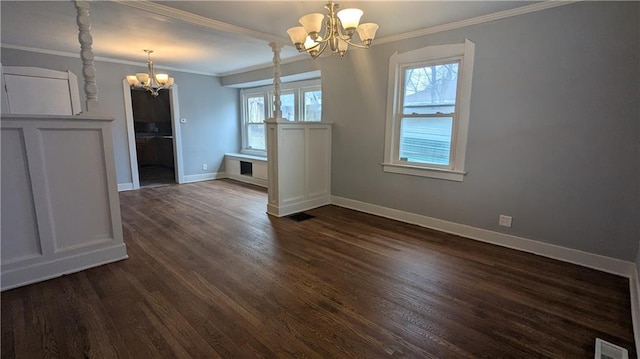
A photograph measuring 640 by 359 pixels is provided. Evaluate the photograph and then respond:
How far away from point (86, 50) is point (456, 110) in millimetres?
→ 3567

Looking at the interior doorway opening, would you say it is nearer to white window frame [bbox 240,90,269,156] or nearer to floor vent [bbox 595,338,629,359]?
white window frame [bbox 240,90,269,156]

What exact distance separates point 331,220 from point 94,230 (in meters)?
2.54

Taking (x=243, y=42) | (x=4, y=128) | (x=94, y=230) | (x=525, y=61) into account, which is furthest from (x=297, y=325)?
(x=243, y=42)

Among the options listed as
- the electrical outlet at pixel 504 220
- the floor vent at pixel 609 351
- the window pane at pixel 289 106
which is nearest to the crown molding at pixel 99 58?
the window pane at pixel 289 106

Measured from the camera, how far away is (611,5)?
7.85 feet

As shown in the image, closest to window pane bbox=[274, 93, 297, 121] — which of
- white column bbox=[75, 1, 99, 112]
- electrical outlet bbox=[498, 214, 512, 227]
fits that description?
white column bbox=[75, 1, 99, 112]

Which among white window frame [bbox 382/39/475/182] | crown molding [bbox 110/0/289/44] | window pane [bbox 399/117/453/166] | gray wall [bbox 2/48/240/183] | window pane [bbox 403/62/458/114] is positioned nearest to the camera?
crown molding [bbox 110/0/289/44]

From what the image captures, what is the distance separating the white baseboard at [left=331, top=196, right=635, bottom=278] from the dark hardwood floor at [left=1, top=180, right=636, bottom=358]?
134 millimetres

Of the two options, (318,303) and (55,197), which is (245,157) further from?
(318,303)

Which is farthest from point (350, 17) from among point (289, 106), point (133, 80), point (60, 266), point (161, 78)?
point (133, 80)

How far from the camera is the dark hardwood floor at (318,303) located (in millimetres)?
1699

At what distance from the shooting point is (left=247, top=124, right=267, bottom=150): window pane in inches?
272

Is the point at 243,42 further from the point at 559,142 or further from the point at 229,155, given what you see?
the point at 559,142

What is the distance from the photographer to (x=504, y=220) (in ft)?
10.2
